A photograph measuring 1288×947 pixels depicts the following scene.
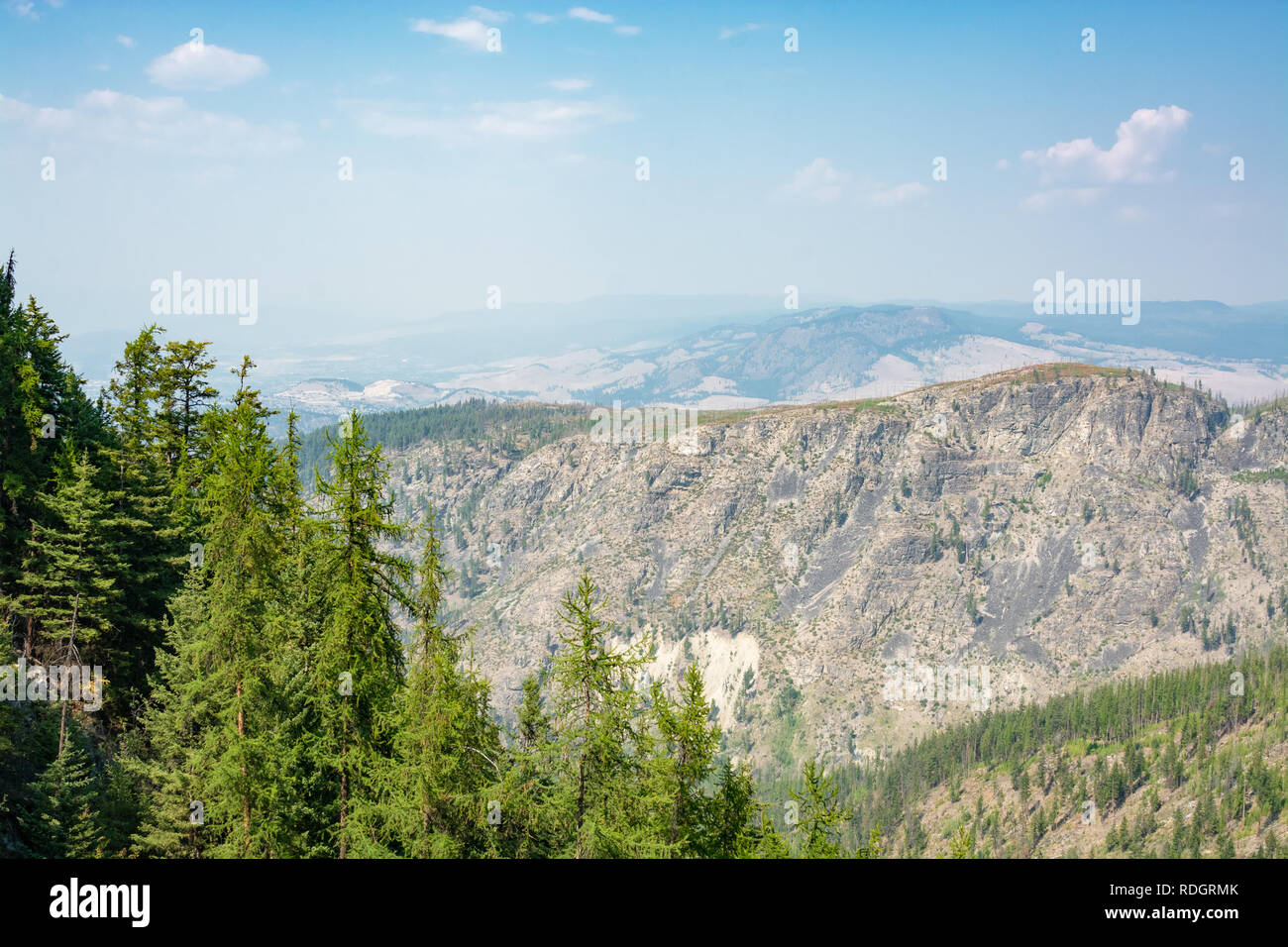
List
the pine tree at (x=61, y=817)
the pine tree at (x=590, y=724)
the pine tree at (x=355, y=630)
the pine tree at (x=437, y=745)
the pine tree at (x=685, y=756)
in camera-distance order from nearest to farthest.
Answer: the pine tree at (x=437, y=745)
the pine tree at (x=61, y=817)
the pine tree at (x=355, y=630)
the pine tree at (x=590, y=724)
the pine tree at (x=685, y=756)

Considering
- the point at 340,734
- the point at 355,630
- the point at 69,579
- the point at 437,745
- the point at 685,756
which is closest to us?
the point at 437,745

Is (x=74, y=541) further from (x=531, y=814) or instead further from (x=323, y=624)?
(x=531, y=814)

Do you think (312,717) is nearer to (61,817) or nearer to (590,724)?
(61,817)

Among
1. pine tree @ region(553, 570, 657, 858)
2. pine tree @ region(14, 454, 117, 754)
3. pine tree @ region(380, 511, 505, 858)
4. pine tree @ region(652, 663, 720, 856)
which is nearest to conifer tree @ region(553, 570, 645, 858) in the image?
pine tree @ region(553, 570, 657, 858)

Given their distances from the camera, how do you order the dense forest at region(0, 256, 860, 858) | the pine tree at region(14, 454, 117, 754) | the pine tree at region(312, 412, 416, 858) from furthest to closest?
the pine tree at region(14, 454, 117, 754)
the pine tree at region(312, 412, 416, 858)
the dense forest at region(0, 256, 860, 858)

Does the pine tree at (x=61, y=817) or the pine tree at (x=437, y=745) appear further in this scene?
the pine tree at (x=61, y=817)

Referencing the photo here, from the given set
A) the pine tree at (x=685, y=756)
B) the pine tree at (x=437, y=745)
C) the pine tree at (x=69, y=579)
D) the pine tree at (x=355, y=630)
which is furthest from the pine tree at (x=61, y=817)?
the pine tree at (x=685, y=756)

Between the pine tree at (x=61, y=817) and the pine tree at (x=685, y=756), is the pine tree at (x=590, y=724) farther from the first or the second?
the pine tree at (x=61, y=817)

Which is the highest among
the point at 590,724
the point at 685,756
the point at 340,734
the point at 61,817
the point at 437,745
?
the point at 437,745

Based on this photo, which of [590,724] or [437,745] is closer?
[437,745]

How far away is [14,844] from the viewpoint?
27.3 meters

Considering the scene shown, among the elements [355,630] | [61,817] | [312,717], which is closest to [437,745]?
[355,630]

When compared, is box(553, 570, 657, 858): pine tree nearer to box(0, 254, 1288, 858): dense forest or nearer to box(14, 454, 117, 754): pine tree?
box(0, 254, 1288, 858): dense forest

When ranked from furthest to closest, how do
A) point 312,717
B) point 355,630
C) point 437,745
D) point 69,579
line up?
point 69,579
point 312,717
point 355,630
point 437,745
